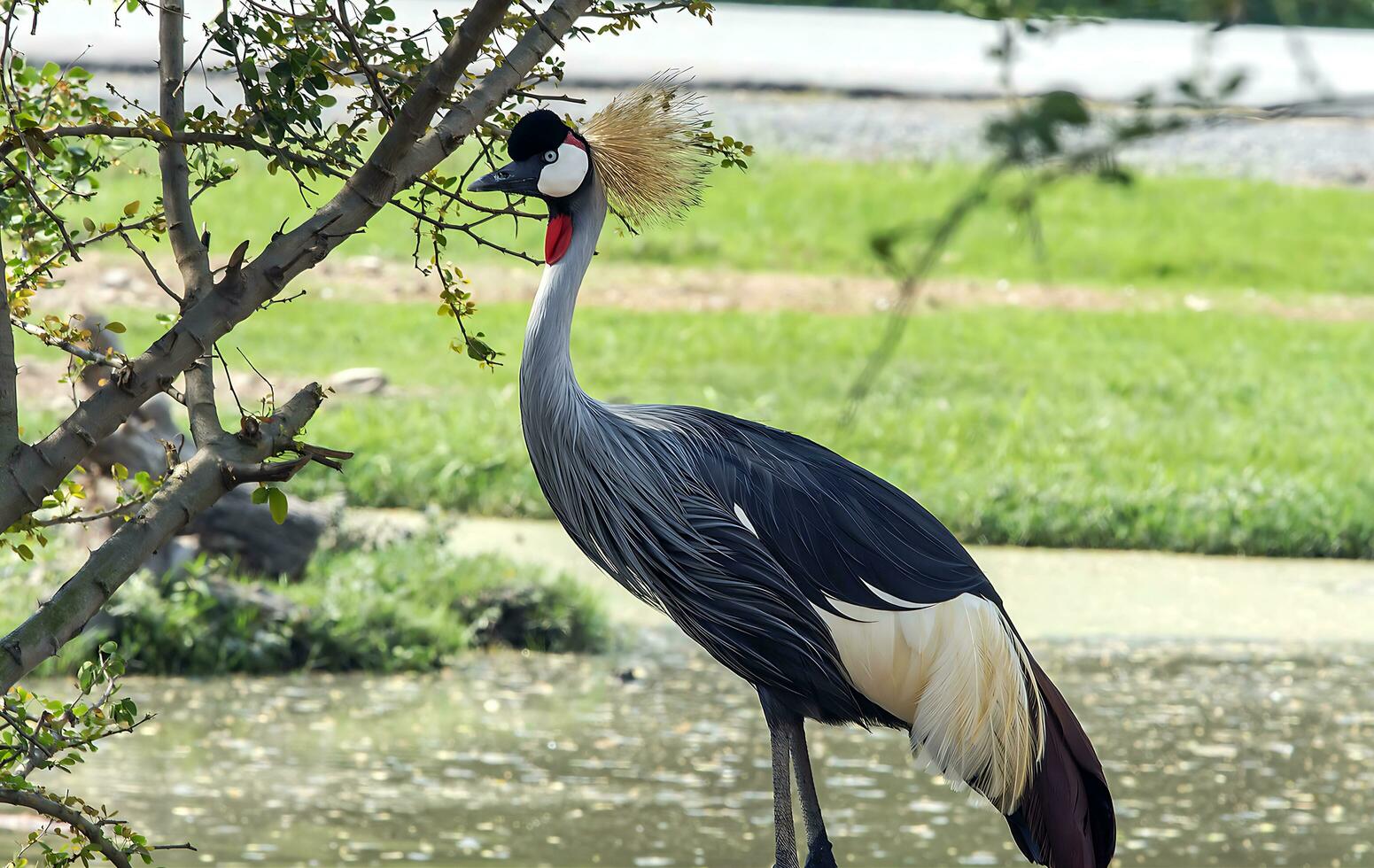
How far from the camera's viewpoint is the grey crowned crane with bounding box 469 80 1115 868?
3.07m

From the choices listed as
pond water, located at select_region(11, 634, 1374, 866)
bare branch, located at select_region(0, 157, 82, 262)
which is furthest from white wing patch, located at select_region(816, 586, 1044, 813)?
bare branch, located at select_region(0, 157, 82, 262)

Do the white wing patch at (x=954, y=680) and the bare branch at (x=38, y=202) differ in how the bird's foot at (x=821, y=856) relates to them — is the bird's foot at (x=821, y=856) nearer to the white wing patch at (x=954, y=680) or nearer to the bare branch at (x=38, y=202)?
the white wing patch at (x=954, y=680)

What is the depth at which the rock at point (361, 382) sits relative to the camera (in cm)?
794

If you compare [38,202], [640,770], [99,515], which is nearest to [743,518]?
[99,515]

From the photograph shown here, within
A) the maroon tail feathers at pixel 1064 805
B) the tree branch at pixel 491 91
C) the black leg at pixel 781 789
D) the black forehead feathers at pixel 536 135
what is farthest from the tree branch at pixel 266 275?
the maroon tail feathers at pixel 1064 805

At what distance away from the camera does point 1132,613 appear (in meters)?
6.02

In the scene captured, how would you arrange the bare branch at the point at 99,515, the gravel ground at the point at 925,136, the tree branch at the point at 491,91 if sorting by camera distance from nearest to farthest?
the tree branch at the point at 491,91, the bare branch at the point at 99,515, the gravel ground at the point at 925,136

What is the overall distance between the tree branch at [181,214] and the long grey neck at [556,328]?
74 cm

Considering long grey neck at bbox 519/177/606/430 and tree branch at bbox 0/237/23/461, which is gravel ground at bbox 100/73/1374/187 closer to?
long grey neck at bbox 519/177/606/430

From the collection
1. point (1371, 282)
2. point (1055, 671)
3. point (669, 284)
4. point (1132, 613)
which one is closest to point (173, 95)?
point (1055, 671)

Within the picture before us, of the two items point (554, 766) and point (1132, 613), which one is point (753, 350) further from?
point (554, 766)

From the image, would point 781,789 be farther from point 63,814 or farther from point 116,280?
point 116,280

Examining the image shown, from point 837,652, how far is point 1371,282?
883 cm

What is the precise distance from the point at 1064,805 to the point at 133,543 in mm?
1814
